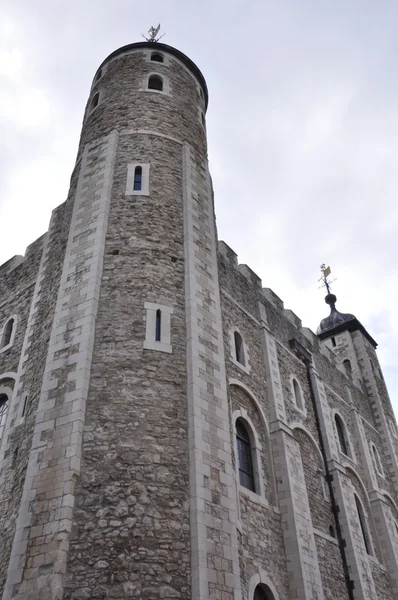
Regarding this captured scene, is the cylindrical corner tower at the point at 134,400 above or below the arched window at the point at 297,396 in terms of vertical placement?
below

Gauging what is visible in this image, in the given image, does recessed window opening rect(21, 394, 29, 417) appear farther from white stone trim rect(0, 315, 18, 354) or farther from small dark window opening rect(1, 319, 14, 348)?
Answer: small dark window opening rect(1, 319, 14, 348)

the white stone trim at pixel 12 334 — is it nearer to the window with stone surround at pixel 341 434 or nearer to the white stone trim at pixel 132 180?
the white stone trim at pixel 132 180

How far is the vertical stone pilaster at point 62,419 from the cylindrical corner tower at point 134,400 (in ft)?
0.07

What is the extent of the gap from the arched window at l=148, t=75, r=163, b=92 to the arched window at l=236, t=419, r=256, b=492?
33.0ft

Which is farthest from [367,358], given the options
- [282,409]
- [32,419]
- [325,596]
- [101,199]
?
[32,419]

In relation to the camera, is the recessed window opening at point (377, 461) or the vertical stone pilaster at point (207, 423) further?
the recessed window opening at point (377, 461)

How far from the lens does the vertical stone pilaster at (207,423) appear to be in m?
8.98

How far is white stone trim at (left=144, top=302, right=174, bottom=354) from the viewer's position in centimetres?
1109

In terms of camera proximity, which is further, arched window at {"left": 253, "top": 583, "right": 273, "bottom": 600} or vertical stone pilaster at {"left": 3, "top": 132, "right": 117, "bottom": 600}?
arched window at {"left": 253, "top": 583, "right": 273, "bottom": 600}

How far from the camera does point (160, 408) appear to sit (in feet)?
33.7

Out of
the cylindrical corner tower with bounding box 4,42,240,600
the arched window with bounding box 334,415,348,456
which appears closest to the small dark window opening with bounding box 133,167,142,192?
the cylindrical corner tower with bounding box 4,42,240,600

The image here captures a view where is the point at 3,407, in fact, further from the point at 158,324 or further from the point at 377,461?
the point at 377,461

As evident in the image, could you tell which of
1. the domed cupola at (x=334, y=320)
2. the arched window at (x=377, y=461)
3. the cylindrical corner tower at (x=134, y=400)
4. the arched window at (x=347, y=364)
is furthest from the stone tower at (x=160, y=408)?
the domed cupola at (x=334, y=320)

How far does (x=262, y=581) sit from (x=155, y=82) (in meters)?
13.7
